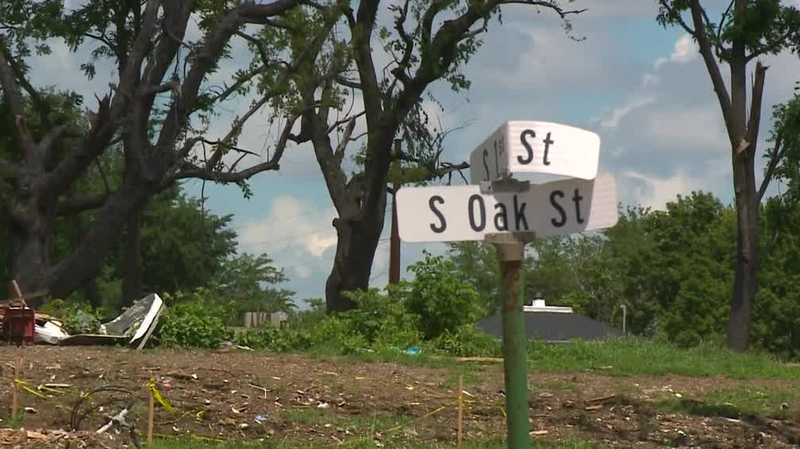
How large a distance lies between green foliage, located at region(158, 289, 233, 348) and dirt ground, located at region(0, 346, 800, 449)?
168cm

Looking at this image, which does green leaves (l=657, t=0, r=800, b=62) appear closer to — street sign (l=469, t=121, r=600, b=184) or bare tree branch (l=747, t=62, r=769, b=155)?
bare tree branch (l=747, t=62, r=769, b=155)

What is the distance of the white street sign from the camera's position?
465 centimetres

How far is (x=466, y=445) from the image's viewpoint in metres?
11.2

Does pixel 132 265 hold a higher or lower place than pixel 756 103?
lower

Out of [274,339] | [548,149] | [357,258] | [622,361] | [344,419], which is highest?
[357,258]

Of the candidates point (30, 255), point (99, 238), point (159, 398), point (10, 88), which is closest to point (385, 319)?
point (159, 398)

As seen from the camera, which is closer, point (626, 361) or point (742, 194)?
point (626, 361)

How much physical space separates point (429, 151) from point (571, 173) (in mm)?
24277

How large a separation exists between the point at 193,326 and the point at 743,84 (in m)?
12.7

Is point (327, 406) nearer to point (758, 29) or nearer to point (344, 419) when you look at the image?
point (344, 419)

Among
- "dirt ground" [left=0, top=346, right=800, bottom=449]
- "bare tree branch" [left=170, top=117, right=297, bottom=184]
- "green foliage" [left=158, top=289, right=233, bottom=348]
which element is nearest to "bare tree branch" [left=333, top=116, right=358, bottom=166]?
"bare tree branch" [left=170, top=117, right=297, bottom=184]

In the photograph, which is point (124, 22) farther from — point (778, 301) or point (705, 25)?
point (778, 301)

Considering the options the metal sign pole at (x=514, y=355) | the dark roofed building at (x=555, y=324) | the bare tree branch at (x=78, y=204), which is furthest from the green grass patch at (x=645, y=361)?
the dark roofed building at (x=555, y=324)

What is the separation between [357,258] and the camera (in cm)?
2836
